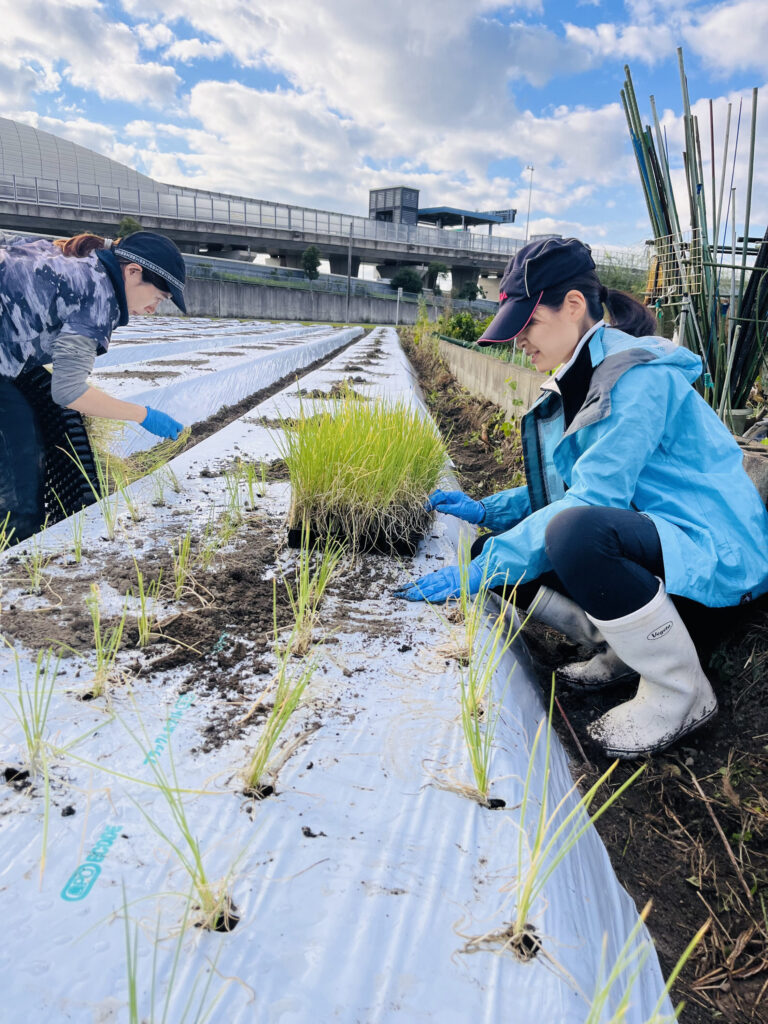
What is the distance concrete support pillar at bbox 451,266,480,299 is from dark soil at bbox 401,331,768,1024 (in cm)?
3801

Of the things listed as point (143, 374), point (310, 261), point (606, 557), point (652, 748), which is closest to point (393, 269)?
point (310, 261)

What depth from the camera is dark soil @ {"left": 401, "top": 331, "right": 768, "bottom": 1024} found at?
0.88 meters

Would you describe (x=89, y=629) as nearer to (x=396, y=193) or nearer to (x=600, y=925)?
(x=600, y=925)

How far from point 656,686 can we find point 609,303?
36.9 inches

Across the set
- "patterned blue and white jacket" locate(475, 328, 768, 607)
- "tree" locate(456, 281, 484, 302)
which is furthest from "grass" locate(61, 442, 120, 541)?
"tree" locate(456, 281, 484, 302)

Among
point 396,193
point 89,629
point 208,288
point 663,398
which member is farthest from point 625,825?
point 396,193

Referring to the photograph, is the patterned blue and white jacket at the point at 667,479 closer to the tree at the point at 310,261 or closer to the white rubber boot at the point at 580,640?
the white rubber boot at the point at 580,640

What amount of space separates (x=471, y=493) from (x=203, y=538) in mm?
1492

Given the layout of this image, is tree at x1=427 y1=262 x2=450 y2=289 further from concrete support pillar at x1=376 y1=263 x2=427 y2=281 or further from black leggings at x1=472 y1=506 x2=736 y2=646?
black leggings at x1=472 y1=506 x2=736 y2=646

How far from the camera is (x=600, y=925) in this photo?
0.79 metres

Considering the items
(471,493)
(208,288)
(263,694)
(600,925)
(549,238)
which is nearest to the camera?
(600,925)

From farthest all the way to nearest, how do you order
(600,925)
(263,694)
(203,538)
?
(203,538) → (263,694) → (600,925)

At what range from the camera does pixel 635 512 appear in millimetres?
1244

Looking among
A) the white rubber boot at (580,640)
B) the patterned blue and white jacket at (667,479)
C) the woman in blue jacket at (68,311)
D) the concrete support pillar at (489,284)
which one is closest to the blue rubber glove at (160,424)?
the woman in blue jacket at (68,311)
